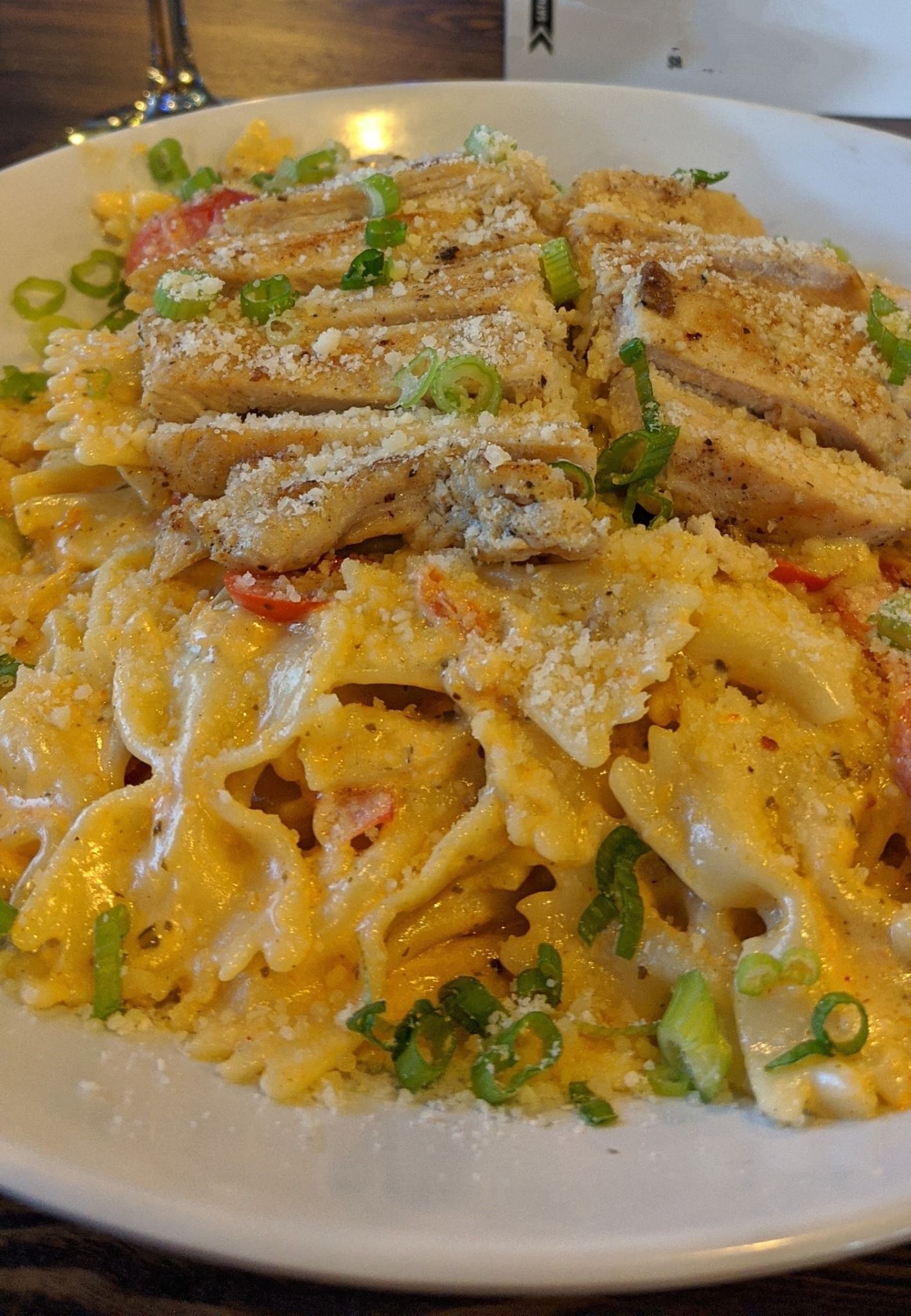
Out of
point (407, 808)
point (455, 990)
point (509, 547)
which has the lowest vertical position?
point (455, 990)

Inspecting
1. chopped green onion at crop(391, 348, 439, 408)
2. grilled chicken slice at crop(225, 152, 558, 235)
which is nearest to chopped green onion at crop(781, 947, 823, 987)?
chopped green onion at crop(391, 348, 439, 408)

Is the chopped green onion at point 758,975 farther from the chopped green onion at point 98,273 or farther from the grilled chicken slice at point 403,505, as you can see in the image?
the chopped green onion at point 98,273

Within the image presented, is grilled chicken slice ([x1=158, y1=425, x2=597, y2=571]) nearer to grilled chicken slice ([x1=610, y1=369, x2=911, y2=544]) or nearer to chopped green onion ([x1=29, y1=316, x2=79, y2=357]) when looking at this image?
grilled chicken slice ([x1=610, y1=369, x2=911, y2=544])

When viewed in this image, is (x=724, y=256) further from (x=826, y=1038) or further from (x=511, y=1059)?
(x=511, y=1059)

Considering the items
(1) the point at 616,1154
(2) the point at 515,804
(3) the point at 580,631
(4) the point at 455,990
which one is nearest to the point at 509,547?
(3) the point at 580,631

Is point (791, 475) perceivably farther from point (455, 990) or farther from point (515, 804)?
point (455, 990)

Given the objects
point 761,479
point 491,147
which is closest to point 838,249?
point 491,147
